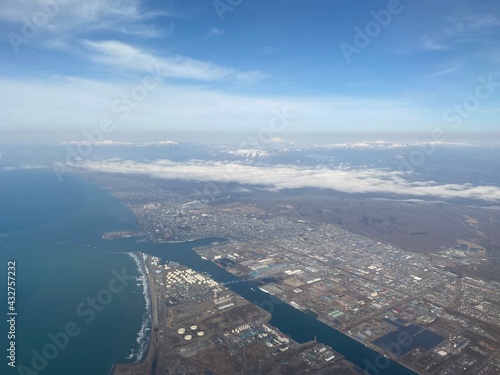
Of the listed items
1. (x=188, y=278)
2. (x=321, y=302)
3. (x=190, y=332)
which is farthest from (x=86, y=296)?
(x=321, y=302)

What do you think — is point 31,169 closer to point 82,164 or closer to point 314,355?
point 82,164

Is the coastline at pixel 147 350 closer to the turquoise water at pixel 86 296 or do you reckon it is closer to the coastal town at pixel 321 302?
the coastal town at pixel 321 302

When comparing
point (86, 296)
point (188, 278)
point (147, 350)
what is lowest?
point (147, 350)

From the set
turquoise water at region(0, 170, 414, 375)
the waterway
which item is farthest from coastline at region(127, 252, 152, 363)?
the waterway

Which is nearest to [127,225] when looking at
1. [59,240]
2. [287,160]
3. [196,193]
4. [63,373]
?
[59,240]

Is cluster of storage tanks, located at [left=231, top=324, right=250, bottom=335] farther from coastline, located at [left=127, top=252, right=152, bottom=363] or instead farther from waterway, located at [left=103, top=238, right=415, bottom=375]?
coastline, located at [left=127, top=252, right=152, bottom=363]

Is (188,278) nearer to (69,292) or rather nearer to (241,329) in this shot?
(241,329)

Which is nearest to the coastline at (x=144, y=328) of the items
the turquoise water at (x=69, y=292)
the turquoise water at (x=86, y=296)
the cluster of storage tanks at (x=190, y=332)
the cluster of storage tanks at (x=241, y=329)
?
the turquoise water at (x=86, y=296)
